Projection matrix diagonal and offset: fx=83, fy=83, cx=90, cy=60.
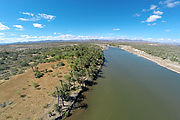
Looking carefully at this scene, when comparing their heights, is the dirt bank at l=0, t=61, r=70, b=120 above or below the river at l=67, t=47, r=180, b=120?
above

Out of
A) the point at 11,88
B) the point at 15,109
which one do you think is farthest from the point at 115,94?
the point at 11,88

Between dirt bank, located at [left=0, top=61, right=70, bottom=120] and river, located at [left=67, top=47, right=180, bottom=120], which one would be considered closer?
dirt bank, located at [left=0, top=61, right=70, bottom=120]

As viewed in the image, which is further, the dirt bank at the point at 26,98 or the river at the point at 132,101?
the river at the point at 132,101

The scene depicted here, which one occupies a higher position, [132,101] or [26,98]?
[26,98]

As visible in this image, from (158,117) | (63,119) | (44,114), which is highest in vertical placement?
(44,114)

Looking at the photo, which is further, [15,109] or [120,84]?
[120,84]

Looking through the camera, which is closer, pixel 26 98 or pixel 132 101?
pixel 26 98

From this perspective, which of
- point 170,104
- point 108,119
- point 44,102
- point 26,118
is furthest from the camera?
point 170,104

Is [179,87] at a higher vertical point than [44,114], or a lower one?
lower

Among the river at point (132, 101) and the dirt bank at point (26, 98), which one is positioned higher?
the dirt bank at point (26, 98)

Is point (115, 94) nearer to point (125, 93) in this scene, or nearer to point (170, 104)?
point (125, 93)

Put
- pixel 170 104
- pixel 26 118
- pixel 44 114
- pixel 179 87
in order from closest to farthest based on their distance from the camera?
pixel 26 118
pixel 44 114
pixel 170 104
pixel 179 87
